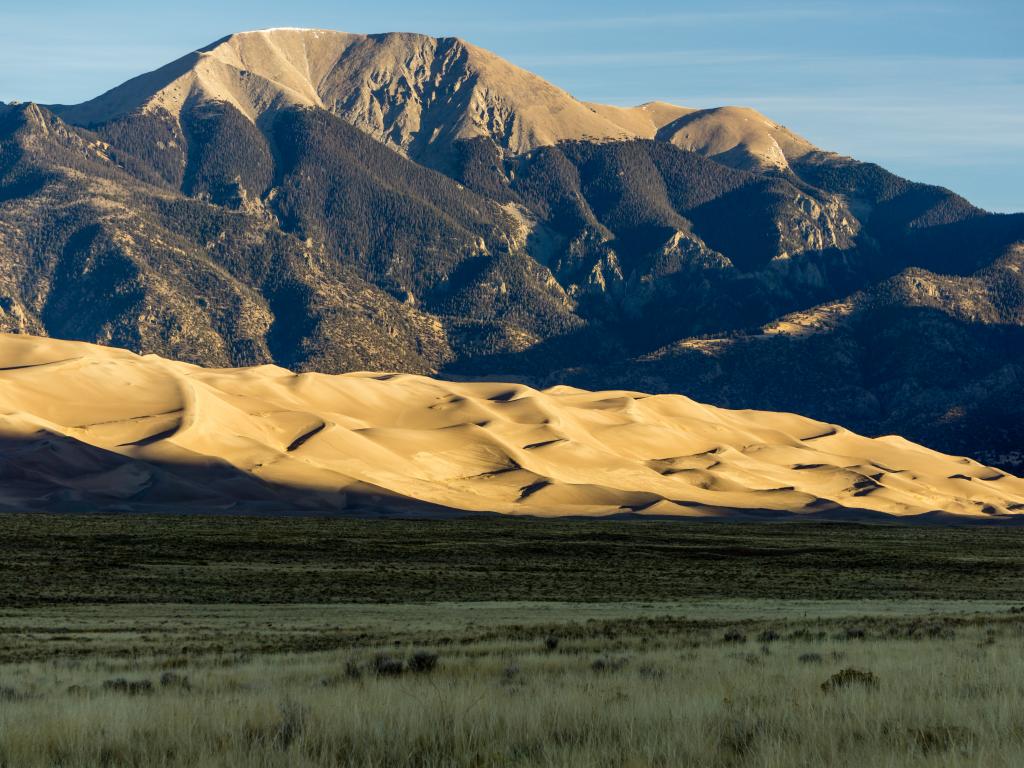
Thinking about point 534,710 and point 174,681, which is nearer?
point 534,710

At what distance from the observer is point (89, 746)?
11250 millimetres

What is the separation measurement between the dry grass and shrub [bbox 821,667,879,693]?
134 millimetres

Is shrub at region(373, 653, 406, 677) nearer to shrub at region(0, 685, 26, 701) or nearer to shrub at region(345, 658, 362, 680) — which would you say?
shrub at region(345, 658, 362, 680)

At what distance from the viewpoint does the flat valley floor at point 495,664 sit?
11.3 m

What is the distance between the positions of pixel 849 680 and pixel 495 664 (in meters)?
6.25

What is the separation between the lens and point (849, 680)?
16234mm

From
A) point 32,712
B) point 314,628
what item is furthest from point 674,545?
point 32,712

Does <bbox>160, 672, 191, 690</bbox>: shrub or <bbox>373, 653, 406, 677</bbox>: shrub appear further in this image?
<bbox>373, 653, 406, 677</bbox>: shrub

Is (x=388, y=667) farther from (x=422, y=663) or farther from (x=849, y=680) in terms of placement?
(x=849, y=680)

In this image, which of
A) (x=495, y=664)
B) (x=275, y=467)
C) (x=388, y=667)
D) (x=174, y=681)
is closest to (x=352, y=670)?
(x=388, y=667)

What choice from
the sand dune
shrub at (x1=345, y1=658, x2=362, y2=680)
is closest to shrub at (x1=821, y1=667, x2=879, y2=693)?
shrub at (x1=345, y1=658, x2=362, y2=680)

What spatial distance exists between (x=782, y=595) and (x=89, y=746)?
157 ft

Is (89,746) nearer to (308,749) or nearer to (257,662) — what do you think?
(308,749)

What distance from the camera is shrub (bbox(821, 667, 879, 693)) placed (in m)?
15.5
